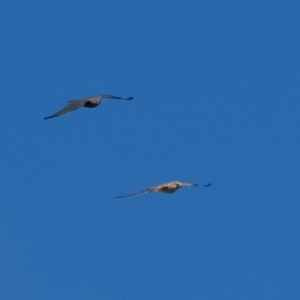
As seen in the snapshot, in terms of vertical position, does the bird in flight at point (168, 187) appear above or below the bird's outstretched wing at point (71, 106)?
below

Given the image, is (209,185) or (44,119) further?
(209,185)

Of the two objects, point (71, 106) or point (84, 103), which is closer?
point (71, 106)

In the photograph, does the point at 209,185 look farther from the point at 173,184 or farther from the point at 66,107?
the point at 66,107

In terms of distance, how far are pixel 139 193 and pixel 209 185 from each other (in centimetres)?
370

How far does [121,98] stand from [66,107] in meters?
3.19

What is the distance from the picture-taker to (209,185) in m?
61.5

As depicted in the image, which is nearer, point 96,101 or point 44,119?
point 44,119

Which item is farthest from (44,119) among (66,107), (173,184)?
(173,184)

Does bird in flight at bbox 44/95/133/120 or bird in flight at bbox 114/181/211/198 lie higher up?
bird in flight at bbox 44/95/133/120

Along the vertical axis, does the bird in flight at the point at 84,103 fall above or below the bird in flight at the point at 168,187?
above

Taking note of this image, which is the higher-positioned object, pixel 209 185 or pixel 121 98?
pixel 121 98

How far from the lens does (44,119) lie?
55.1 meters

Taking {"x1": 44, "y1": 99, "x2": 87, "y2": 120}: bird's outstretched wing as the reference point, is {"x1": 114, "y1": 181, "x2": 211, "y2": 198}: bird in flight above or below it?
below

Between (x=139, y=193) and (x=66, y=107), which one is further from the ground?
(x=66, y=107)
